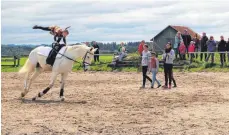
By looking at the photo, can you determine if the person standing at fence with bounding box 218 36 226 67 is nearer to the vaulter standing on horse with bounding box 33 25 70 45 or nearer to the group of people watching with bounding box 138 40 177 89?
the group of people watching with bounding box 138 40 177 89

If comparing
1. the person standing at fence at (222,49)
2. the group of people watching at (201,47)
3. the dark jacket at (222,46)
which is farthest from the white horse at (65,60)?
the dark jacket at (222,46)

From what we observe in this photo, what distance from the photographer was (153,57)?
60.7 feet

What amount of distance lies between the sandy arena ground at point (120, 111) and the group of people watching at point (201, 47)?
29.9 feet

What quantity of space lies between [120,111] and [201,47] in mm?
17143

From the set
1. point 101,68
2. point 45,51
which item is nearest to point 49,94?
point 45,51

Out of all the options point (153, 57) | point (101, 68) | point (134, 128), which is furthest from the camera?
point (101, 68)

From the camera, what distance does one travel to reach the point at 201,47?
1118 inches

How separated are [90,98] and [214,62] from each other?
15002 millimetres

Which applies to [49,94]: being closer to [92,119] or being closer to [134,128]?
[92,119]

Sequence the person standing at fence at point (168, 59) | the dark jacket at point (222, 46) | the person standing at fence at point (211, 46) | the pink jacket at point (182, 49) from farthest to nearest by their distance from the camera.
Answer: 1. the pink jacket at point (182, 49)
2. the person standing at fence at point (211, 46)
3. the dark jacket at point (222, 46)
4. the person standing at fence at point (168, 59)

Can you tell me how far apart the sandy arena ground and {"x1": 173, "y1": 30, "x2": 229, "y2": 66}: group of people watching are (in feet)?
29.9

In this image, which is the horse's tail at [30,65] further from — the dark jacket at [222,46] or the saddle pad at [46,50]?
the dark jacket at [222,46]

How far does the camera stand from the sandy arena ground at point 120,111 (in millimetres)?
9844

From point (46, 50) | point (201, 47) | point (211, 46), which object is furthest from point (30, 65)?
point (201, 47)
